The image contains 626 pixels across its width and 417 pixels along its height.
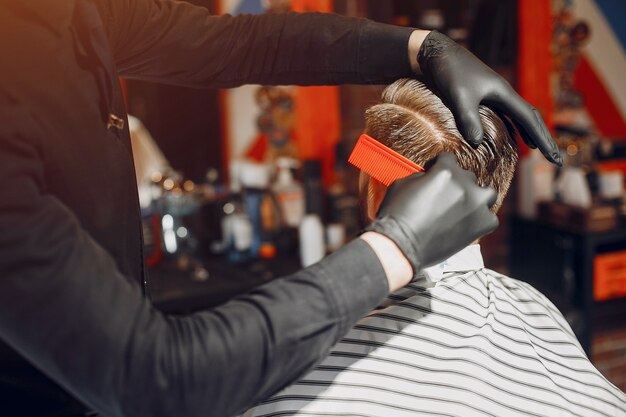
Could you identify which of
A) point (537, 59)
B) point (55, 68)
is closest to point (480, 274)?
point (55, 68)

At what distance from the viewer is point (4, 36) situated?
84 centimetres

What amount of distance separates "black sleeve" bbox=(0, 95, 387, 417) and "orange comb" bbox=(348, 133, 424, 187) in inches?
12.3

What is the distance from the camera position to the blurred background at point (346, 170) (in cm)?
283

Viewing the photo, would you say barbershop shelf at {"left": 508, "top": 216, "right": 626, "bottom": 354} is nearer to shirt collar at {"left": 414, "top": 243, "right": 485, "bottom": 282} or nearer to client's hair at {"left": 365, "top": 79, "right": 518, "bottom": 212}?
shirt collar at {"left": 414, "top": 243, "right": 485, "bottom": 282}

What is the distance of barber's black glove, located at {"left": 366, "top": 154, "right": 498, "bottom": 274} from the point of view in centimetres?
86

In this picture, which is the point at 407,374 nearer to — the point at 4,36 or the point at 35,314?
the point at 35,314

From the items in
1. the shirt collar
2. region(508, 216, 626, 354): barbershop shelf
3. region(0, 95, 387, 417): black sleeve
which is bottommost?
region(508, 216, 626, 354): barbershop shelf

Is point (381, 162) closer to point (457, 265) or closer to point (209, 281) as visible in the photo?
point (457, 265)

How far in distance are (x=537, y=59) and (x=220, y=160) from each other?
6.22ft

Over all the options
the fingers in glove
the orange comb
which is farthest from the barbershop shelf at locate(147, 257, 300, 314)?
the fingers in glove

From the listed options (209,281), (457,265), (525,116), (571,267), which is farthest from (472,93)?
(571,267)

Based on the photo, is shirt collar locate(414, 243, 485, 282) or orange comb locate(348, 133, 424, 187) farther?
shirt collar locate(414, 243, 485, 282)

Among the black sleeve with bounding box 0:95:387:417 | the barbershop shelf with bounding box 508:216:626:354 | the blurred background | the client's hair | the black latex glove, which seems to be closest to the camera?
the black sleeve with bounding box 0:95:387:417

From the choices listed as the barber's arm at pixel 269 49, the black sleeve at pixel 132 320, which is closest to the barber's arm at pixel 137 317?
the black sleeve at pixel 132 320
